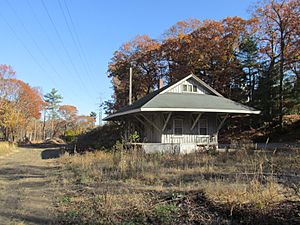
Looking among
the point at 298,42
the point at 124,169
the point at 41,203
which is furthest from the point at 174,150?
the point at 298,42

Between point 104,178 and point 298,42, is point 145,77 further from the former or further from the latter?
point 104,178

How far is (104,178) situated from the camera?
8.26 meters

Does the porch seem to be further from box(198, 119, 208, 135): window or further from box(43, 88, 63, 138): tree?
box(43, 88, 63, 138): tree

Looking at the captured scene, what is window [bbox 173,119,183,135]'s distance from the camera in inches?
758

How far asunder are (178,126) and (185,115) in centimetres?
91

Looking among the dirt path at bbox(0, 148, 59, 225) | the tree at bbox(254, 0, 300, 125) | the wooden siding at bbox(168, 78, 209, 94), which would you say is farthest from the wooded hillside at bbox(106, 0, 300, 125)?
the dirt path at bbox(0, 148, 59, 225)

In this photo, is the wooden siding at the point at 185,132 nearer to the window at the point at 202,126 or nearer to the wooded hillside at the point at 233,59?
the window at the point at 202,126

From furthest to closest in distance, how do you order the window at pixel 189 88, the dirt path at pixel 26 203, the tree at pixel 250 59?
1. the tree at pixel 250 59
2. the window at pixel 189 88
3. the dirt path at pixel 26 203

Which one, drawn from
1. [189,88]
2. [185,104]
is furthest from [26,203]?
[189,88]

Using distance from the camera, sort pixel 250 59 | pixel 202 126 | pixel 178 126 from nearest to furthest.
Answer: pixel 178 126 → pixel 202 126 → pixel 250 59

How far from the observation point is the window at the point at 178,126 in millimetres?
19266

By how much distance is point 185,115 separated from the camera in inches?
763

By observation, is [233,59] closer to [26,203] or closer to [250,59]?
[250,59]

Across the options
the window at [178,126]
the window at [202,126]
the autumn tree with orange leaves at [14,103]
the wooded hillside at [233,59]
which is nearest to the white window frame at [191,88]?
the window at [202,126]
